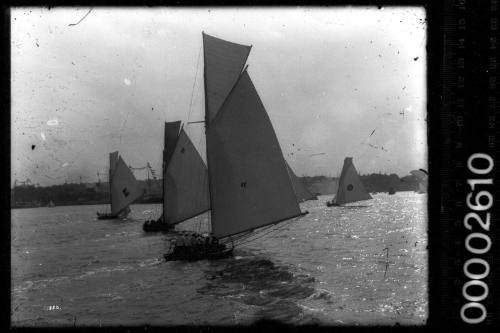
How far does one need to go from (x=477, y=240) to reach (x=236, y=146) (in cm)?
1208

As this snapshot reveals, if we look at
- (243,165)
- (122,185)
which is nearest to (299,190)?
(122,185)

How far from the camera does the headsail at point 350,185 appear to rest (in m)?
73.6

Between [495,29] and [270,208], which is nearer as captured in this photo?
[495,29]

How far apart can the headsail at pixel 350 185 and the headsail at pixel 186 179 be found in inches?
1612

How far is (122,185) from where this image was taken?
62.2 meters

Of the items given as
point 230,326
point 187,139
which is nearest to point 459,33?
point 230,326

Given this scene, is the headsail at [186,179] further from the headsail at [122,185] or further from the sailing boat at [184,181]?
the headsail at [122,185]

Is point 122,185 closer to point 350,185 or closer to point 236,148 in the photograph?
point 350,185

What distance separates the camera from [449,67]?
262 inches

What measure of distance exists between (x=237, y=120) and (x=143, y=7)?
10656mm

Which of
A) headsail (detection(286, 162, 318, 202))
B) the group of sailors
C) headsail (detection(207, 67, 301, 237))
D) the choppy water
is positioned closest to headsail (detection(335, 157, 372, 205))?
headsail (detection(286, 162, 318, 202))

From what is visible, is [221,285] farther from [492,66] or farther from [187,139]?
[187,139]

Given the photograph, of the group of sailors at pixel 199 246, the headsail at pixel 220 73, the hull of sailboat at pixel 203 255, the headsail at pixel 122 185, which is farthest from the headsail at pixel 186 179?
the headsail at pixel 122 185

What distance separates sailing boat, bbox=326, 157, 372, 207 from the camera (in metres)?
73.6
